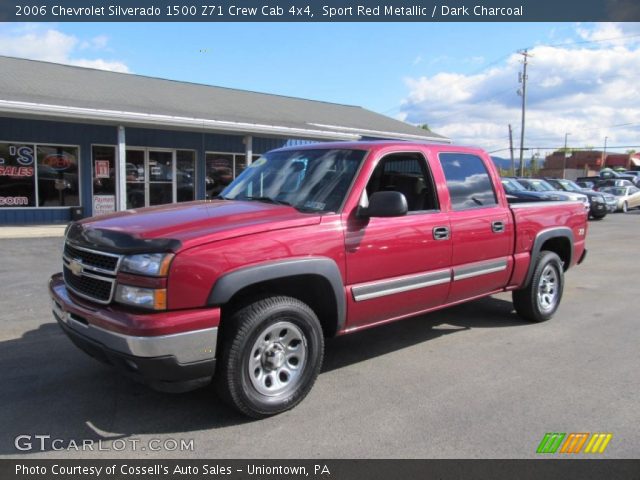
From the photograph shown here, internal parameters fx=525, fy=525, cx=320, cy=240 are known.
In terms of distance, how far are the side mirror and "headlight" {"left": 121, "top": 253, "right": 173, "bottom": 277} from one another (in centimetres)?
153

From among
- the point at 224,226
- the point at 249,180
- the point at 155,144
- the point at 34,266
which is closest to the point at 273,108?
the point at 155,144

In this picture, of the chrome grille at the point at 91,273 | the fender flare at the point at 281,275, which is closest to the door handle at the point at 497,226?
the fender flare at the point at 281,275

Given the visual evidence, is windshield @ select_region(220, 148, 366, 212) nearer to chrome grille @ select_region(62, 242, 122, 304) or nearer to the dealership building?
chrome grille @ select_region(62, 242, 122, 304)

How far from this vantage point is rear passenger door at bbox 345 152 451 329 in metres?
4.00

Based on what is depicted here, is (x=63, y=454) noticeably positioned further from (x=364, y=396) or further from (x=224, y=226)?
(x=364, y=396)

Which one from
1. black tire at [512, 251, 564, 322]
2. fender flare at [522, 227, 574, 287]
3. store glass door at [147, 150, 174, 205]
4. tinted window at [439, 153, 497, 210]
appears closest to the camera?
tinted window at [439, 153, 497, 210]

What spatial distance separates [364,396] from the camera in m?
3.96

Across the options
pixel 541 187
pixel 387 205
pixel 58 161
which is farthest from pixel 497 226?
pixel 541 187

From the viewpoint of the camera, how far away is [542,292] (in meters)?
6.00

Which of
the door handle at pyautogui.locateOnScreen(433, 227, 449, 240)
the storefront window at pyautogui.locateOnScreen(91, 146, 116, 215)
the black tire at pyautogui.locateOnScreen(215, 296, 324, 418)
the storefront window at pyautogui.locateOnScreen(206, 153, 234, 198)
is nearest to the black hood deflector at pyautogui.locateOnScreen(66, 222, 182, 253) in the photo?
the black tire at pyautogui.locateOnScreen(215, 296, 324, 418)

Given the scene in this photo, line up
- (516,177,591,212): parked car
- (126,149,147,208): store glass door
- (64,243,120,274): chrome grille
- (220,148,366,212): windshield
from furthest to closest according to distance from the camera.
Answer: (516,177,591,212): parked car, (126,149,147,208): store glass door, (220,148,366,212): windshield, (64,243,120,274): chrome grille

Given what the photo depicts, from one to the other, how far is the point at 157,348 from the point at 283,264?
0.96 metres
